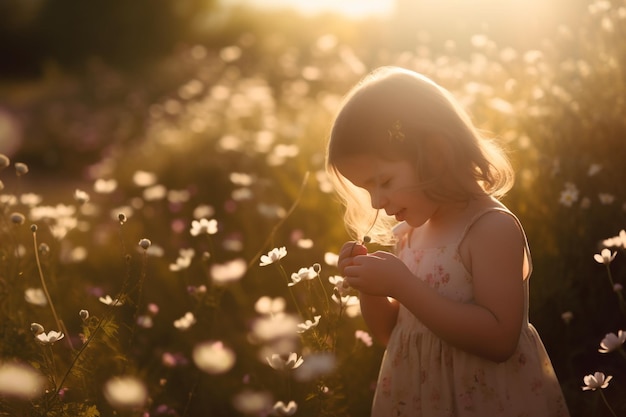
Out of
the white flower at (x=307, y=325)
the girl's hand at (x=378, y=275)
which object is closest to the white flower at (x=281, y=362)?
the white flower at (x=307, y=325)

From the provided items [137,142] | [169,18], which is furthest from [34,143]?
[169,18]

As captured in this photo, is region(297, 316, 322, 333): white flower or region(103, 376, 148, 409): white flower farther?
region(103, 376, 148, 409): white flower

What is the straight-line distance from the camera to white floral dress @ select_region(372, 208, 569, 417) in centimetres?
201

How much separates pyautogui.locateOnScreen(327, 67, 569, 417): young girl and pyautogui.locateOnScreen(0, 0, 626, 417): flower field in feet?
0.69

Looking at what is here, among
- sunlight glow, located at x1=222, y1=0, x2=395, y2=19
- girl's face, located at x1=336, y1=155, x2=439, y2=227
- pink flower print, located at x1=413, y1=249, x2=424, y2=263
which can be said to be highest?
girl's face, located at x1=336, y1=155, x2=439, y2=227

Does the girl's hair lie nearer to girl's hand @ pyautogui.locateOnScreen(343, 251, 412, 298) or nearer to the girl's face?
the girl's face

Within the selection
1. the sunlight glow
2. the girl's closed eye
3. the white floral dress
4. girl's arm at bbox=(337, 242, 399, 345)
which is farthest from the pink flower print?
the sunlight glow

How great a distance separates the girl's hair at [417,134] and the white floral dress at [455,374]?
0.51 ft

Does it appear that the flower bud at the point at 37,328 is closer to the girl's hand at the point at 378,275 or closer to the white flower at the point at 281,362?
the white flower at the point at 281,362

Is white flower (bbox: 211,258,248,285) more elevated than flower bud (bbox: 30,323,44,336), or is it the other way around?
flower bud (bbox: 30,323,44,336)

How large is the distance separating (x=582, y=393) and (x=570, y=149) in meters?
1.39

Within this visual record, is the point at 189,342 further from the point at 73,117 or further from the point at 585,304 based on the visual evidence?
the point at 73,117

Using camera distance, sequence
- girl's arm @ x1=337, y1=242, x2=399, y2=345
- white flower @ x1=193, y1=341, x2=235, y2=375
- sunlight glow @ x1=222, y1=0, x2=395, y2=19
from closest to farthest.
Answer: girl's arm @ x1=337, y1=242, x2=399, y2=345 → white flower @ x1=193, y1=341, x2=235, y2=375 → sunlight glow @ x1=222, y1=0, x2=395, y2=19

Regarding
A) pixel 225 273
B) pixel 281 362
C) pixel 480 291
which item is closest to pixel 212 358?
pixel 225 273
